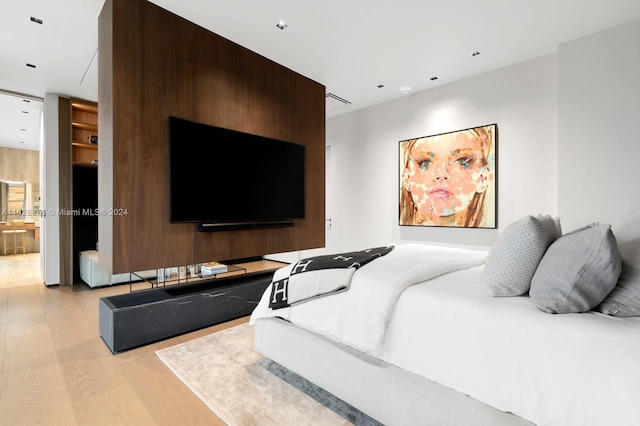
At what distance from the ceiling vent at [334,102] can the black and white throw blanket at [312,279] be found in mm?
3073

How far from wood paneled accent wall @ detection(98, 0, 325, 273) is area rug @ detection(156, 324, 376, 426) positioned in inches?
33.4

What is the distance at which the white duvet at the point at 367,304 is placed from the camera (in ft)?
4.87

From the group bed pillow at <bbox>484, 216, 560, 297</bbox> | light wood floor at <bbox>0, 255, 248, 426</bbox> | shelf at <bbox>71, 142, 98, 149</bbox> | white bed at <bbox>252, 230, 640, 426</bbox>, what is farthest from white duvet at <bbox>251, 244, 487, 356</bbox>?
shelf at <bbox>71, 142, 98, 149</bbox>

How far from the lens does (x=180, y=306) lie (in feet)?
8.64

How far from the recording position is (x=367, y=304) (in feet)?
5.07

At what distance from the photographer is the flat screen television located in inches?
105

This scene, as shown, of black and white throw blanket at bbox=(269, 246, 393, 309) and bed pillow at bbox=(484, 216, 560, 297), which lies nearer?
bed pillow at bbox=(484, 216, 560, 297)

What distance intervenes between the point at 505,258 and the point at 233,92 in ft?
9.09

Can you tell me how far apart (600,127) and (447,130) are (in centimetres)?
150

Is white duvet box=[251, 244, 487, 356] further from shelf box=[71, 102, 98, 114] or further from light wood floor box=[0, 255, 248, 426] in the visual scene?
shelf box=[71, 102, 98, 114]

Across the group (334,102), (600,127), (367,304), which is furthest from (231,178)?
(600,127)

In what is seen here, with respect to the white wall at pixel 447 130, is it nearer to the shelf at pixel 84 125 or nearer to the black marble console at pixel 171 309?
the black marble console at pixel 171 309

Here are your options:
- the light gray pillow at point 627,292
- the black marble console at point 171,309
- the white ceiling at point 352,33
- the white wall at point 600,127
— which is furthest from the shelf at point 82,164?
the white wall at point 600,127

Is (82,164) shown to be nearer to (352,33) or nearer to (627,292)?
(352,33)
